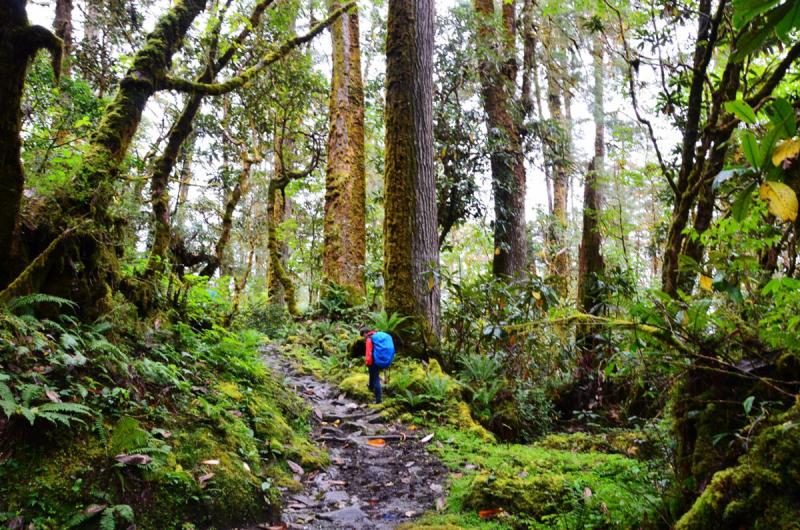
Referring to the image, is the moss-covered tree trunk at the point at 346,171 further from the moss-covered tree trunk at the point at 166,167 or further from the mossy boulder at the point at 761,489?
the mossy boulder at the point at 761,489

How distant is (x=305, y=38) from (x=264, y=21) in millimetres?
1743

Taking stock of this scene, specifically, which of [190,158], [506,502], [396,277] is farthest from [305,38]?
[506,502]

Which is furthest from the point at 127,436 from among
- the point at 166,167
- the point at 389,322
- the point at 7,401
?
the point at 389,322

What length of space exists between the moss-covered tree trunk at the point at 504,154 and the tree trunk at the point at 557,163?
1.19m

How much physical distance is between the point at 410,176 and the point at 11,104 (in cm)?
580

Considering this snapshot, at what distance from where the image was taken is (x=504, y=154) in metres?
12.4

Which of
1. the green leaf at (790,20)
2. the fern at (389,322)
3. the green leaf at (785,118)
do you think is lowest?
the fern at (389,322)

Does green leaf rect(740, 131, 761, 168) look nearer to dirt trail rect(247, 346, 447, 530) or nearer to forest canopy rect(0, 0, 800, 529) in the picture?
forest canopy rect(0, 0, 800, 529)

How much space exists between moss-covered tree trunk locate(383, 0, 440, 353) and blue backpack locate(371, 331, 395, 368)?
1.13 meters

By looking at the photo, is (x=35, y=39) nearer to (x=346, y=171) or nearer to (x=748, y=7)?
(x=748, y=7)

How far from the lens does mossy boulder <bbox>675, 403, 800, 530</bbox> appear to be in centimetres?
197

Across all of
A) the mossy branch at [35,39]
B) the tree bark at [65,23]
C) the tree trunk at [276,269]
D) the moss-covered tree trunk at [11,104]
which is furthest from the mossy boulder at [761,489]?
the tree trunk at [276,269]

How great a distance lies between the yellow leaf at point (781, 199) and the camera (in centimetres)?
142

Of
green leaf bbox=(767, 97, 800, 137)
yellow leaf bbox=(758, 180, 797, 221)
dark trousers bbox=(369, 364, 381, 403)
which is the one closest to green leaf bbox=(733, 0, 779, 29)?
green leaf bbox=(767, 97, 800, 137)
